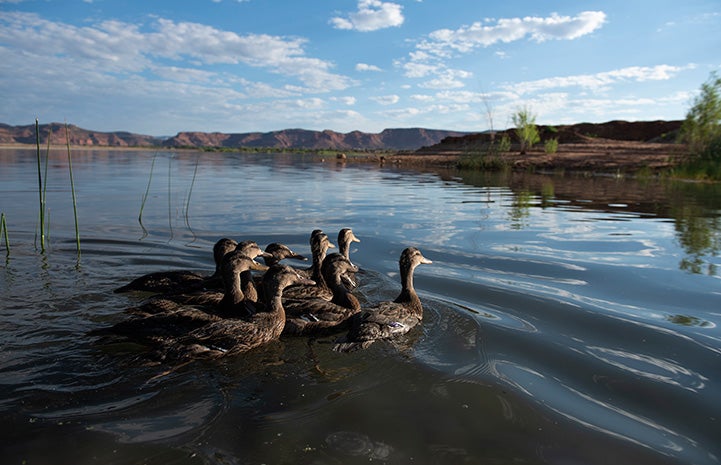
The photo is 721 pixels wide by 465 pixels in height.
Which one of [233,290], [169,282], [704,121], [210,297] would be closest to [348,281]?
[233,290]

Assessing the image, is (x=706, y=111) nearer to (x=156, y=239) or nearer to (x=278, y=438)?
(x=156, y=239)

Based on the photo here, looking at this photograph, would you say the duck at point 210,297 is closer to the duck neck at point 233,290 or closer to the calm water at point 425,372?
the duck neck at point 233,290

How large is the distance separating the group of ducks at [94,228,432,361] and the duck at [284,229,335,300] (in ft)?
0.06

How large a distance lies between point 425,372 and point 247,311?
9.48 feet

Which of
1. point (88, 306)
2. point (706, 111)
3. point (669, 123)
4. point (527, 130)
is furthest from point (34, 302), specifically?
point (669, 123)

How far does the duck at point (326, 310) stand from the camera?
22.2 ft

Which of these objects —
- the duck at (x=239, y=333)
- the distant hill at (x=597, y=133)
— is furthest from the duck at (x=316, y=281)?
the distant hill at (x=597, y=133)

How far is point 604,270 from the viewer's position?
9.67 m

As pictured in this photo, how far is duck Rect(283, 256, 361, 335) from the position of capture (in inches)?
267

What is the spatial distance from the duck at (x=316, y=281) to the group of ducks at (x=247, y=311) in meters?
0.02

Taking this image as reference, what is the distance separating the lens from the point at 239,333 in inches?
235

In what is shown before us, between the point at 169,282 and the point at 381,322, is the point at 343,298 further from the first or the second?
the point at 169,282

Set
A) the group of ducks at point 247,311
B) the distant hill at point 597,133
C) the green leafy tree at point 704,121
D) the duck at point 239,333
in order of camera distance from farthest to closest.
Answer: the distant hill at point 597,133
the green leafy tree at point 704,121
the group of ducks at point 247,311
the duck at point 239,333

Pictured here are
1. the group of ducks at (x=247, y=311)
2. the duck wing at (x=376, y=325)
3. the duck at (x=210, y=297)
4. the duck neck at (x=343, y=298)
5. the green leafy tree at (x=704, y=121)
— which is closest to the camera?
the group of ducks at (x=247, y=311)
